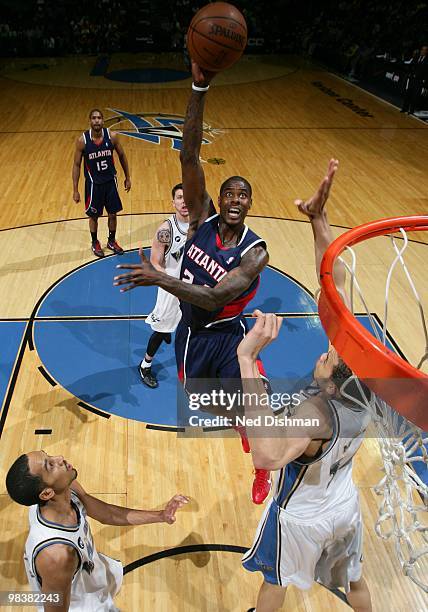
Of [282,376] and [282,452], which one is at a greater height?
[282,452]

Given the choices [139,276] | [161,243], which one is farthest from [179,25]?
[139,276]

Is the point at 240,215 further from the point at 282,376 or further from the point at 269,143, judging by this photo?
the point at 269,143

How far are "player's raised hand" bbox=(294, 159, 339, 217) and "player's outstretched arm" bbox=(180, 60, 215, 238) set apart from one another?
0.99 meters

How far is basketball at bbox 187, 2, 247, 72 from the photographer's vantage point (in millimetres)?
3389

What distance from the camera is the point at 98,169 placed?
21.1 feet

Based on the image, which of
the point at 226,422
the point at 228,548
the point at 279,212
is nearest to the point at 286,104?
the point at 279,212

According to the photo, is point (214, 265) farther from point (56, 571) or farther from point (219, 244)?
point (56, 571)

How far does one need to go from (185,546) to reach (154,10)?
23.4 m

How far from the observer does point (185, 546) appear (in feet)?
11.5

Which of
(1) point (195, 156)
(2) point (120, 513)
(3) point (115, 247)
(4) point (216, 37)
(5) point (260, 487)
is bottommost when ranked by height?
(3) point (115, 247)

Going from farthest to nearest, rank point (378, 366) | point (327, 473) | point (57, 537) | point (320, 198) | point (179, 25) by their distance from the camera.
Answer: point (179, 25) → point (320, 198) → point (327, 473) → point (57, 537) → point (378, 366)

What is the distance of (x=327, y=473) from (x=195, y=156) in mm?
2062

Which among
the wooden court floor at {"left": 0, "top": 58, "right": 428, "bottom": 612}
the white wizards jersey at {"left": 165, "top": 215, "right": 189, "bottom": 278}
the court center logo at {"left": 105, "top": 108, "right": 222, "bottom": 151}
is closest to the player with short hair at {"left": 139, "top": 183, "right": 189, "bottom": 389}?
the white wizards jersey at {"left": 165, "top": 215, "right": 189, "bottom": 278}

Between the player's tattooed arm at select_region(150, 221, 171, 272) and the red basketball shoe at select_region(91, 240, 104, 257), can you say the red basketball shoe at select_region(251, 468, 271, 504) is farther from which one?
the red basketball shoe at select_region(91, 240, 104, 257)
